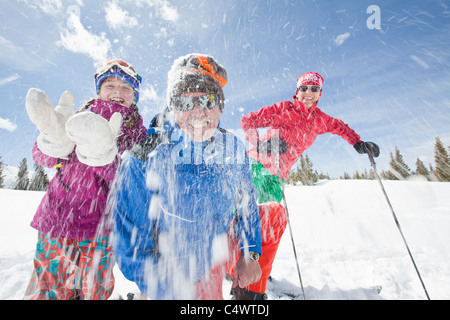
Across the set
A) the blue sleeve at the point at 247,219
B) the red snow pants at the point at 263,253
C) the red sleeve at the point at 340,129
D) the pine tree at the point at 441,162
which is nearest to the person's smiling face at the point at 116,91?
the blue sleeve at the point at 247,219

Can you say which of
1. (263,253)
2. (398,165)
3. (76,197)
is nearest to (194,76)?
(76,197)

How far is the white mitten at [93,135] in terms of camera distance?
3.99 feet

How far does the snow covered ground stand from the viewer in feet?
8.24

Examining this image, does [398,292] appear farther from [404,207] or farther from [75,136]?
[404,207]

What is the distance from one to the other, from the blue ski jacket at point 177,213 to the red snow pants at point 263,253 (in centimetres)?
7

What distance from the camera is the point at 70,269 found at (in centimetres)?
174

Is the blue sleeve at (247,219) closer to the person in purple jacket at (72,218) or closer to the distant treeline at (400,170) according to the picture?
the person in purple jacket at (72,218)

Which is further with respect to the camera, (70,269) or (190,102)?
(70,269)

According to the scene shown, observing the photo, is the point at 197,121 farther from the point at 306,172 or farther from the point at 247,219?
the point at 306,172

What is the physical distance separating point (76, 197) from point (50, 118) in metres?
0.70

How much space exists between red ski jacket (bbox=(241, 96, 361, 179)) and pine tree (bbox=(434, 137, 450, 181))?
163 ft

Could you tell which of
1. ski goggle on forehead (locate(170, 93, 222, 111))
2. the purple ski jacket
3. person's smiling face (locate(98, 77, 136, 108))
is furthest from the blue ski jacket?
person's smiling face (locate(98, 77, 136, 108))

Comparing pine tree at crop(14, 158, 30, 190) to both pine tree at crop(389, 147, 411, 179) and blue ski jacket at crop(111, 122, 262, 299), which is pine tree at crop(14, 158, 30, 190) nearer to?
blue ski jacket at crop(111, 122, 262, 299)
